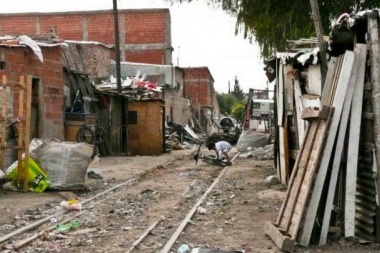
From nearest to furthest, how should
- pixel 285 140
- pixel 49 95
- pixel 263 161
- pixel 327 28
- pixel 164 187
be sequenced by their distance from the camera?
pixel 327 28 → pixel 285 140 → pixel 164 187 → pixel 49 95 → pixel 263 161

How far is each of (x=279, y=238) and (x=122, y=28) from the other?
41725mm

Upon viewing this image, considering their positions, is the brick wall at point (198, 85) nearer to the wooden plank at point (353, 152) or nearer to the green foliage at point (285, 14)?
the green foliage at point (285, 14)

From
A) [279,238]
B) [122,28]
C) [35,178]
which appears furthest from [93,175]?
[122,28]

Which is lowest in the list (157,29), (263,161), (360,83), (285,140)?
(263,161)

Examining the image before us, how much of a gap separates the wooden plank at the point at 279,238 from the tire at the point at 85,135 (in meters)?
12.1

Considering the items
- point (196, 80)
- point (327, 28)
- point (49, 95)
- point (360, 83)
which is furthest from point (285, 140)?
point (196, 80)

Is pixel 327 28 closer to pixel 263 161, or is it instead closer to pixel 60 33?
pixel 263 161

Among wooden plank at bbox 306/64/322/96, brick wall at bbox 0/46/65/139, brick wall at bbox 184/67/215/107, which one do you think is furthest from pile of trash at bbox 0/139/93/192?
brick wall at bbox 184/67/215/107

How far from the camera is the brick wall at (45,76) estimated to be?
13.9 meters

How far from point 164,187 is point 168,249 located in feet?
21.6

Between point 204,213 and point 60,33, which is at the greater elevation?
point 60,33

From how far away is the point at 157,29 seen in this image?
153ft

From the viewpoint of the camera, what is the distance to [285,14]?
11.4 meters

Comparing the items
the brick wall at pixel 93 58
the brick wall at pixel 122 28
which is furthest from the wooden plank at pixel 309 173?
the brick wall at pixel 122 28
